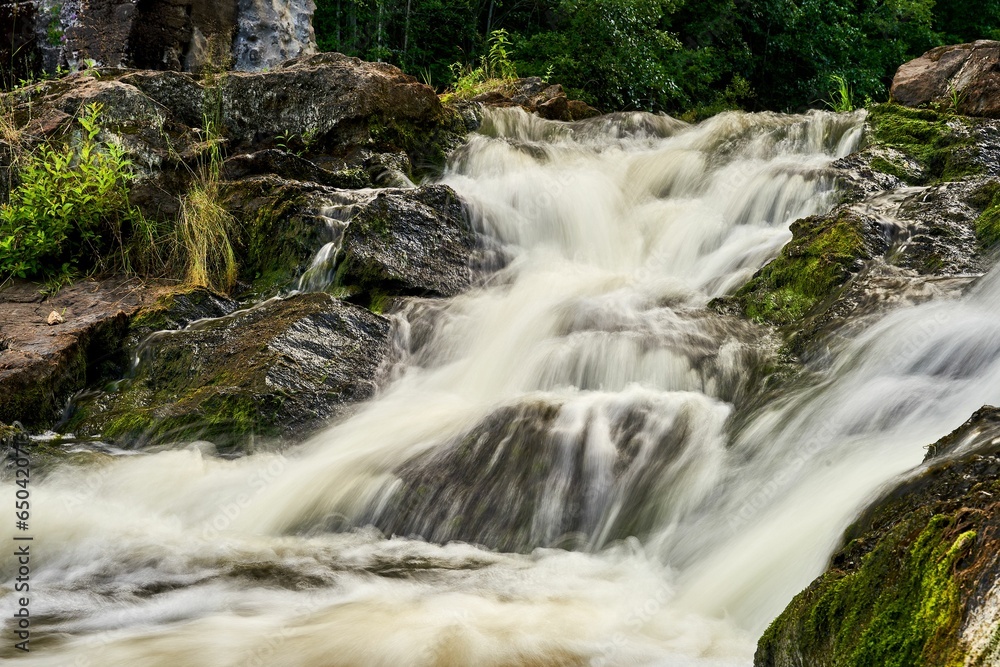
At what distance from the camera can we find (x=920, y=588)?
208 centimetres

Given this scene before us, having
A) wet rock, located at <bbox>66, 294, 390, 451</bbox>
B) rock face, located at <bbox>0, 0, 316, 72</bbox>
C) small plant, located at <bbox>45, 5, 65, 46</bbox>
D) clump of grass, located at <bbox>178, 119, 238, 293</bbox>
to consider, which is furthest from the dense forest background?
wet rock, located at <bbox>66, 294, 390, 451</bbox>

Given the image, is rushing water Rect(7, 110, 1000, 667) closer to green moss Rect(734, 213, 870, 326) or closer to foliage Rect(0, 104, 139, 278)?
green moss Rect(734, 213, 870, 326)


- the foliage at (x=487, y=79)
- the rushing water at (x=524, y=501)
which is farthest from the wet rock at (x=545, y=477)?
the foliage at (x=487, y=79)

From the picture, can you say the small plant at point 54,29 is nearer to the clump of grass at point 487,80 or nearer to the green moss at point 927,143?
the clump of grass at point 487,80

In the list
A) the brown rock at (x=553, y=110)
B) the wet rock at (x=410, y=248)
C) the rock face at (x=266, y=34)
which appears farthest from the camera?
the rock face at (x=266, y=34)

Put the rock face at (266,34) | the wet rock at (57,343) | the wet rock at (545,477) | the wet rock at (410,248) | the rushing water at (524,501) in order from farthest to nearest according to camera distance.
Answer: the rock face at (266,34), the wet rock at (410,248), the wet rock at (57,343), the wet rock at (545,477), the rushing water at (524,501)

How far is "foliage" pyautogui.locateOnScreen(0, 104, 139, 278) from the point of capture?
623 centimetres

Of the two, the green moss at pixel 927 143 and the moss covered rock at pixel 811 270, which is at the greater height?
the green moss at pixel 927 143

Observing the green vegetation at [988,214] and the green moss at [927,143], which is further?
the green moss at [927,143]

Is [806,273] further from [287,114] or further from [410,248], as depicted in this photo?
[287,114]

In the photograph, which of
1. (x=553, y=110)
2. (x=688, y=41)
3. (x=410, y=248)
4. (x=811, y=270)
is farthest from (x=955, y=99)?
(x=688, y=41)

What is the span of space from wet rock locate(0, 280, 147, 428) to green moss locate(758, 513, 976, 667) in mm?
4278

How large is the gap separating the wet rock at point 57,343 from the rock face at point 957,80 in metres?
6.92

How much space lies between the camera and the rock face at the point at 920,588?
1904 mm
